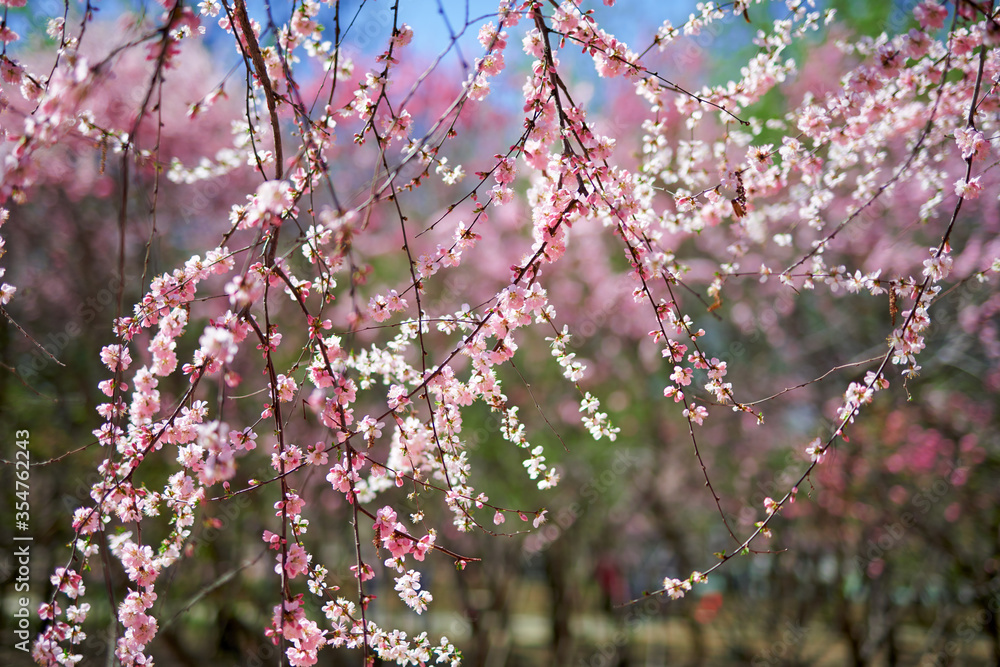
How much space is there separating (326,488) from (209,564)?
1086 millimetres

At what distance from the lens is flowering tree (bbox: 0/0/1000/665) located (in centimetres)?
146

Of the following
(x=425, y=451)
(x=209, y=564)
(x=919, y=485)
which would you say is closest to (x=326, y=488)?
(x=209, y=564)

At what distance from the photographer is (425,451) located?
1983mm

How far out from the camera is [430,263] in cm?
170

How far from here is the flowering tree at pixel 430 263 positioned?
146 cm
